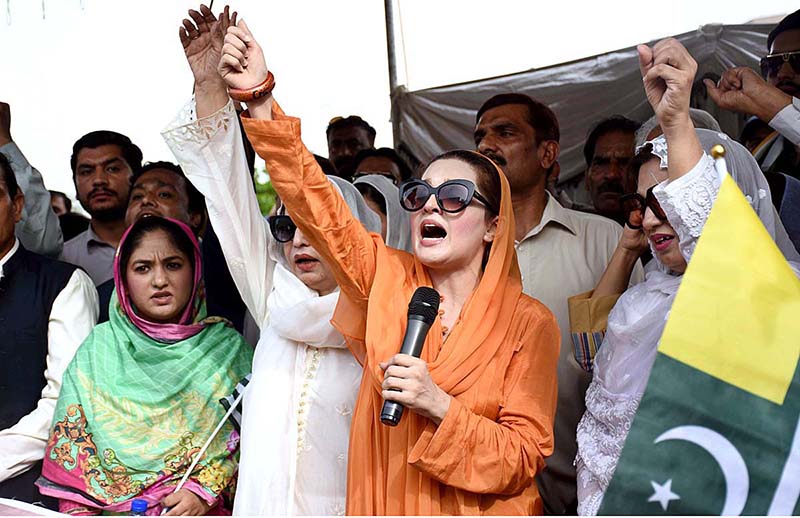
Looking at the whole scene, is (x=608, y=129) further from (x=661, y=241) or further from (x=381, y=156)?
(x=661, y=241)

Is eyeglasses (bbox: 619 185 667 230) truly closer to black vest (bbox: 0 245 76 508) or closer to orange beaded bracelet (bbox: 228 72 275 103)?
orange beaded bracelet (bbox: 228 72 275 103)

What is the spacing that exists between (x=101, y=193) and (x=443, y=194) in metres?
2.25

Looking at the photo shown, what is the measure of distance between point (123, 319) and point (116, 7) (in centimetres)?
136

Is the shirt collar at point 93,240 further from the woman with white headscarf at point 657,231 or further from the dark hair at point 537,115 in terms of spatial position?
the woman with white headscarf at point 657,231

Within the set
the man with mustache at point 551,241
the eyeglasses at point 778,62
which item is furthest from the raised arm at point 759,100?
the man with mustache at point 551,241

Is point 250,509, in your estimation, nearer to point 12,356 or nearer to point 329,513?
point 329,513

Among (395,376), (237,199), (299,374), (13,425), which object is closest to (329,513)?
(299,374)

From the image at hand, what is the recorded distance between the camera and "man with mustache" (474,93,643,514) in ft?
9.57

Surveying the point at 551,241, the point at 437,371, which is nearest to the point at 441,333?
the point at 437,371

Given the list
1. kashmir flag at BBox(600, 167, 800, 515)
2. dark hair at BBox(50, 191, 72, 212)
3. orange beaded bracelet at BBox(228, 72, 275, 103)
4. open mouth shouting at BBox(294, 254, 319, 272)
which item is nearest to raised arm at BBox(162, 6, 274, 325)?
open mouth shouting at BBox(294, 254, 319, 272)

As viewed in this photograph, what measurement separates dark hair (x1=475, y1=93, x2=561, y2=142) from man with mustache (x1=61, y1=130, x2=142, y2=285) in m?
1.55

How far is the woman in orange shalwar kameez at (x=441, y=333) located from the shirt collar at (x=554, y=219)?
91cm

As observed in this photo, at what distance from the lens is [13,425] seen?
3.01 meters

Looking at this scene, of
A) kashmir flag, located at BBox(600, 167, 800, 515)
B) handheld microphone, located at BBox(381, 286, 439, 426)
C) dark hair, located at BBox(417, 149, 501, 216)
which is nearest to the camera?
kashmir flag, located at BBox(600, 167, 800, 515)
